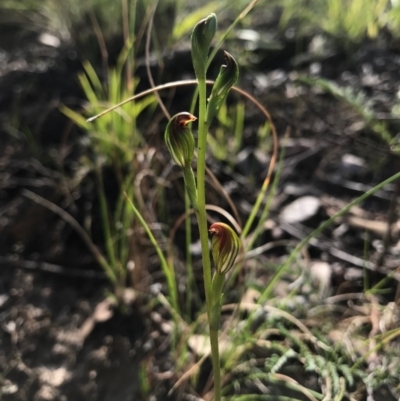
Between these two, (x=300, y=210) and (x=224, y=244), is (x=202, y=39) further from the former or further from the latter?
(x=300, y=210)

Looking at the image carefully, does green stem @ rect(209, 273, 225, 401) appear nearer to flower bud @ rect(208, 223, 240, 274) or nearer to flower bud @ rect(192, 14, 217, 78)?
flower bud @ rect(208, 223, 240, 274)

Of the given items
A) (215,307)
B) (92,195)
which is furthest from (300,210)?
(215,307)

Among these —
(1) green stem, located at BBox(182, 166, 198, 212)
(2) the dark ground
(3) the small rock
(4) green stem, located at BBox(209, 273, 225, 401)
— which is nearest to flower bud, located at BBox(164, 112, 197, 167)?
(1) green stem, located at BBox(182, 166, 198, 212)

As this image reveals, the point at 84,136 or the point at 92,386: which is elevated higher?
the point at 84,136

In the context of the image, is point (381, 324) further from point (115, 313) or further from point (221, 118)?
point (221, 118)

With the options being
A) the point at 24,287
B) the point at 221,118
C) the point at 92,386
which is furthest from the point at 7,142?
the point at 92,386

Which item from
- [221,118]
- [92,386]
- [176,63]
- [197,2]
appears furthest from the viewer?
[197,2]

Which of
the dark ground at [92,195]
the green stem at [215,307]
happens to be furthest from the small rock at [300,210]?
the green stem at [215,307]

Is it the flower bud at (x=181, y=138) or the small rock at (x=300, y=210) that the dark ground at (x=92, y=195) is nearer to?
the small rock at (x=300, y=210)

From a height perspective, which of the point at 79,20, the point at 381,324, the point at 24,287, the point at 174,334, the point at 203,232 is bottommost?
the point at 24,287
